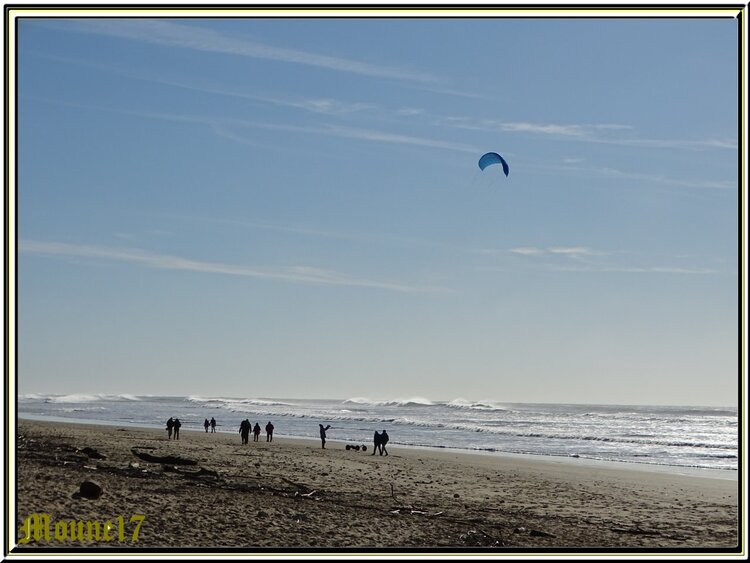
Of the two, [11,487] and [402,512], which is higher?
[11,487]

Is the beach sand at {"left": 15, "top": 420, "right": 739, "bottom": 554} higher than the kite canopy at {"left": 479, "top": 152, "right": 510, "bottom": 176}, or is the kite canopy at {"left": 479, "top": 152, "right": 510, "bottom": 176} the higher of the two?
the kite canopy at {"left": 479, "top": 152, "right": 510, "bottom": 176}

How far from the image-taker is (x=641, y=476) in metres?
22.4

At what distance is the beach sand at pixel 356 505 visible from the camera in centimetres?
1103

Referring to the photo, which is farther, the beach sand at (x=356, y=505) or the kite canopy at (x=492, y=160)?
the kite canopy at (x=492, y=160)

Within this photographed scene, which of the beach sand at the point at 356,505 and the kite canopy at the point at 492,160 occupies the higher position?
the kite canopy at the point at 492,160

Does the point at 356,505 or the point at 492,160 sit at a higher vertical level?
the point at 492,160

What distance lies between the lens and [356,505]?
543 inches

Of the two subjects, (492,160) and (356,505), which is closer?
(356,505)

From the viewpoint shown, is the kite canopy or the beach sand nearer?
the beach sand

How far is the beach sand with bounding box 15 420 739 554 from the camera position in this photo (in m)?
11.0

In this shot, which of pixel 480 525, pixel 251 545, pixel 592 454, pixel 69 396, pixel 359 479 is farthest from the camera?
pixel 69 396
